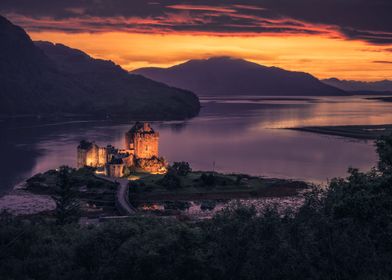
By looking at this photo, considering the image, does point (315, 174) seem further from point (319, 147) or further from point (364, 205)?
point (364, 205)

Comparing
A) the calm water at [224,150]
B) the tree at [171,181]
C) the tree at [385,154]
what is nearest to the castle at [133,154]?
the tree at [171,181]

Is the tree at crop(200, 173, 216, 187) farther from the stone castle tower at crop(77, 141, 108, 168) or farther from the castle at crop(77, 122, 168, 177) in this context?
the stone castle tower at crop(77, 141, 108, 168)

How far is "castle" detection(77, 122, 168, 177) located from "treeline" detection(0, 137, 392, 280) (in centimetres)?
5604

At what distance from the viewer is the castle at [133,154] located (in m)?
91.1

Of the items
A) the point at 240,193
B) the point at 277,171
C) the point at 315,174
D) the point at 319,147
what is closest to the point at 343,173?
the point at 315,174

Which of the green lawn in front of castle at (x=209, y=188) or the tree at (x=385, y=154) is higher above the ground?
the tree at (x=385, y=154)

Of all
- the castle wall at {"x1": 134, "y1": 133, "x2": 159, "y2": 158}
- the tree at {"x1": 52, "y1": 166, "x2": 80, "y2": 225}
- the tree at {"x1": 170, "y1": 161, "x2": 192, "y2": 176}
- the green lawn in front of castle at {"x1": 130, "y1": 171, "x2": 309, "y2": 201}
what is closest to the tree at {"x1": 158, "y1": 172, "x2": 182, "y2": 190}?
the green lawn in front of castle at {"x1": 130, "y1": 171, "x2": 309, "y2": 201}

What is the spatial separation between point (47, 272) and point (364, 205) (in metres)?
17.1

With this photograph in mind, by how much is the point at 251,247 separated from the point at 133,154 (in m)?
68.3

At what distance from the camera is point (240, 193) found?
3061 inches

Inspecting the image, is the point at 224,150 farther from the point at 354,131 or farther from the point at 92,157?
the point at 354,131

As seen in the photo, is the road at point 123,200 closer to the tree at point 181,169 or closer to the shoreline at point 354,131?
the tree at point 181,169

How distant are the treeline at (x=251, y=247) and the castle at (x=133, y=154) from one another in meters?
56.0

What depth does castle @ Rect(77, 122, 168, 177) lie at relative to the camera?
299 ft
